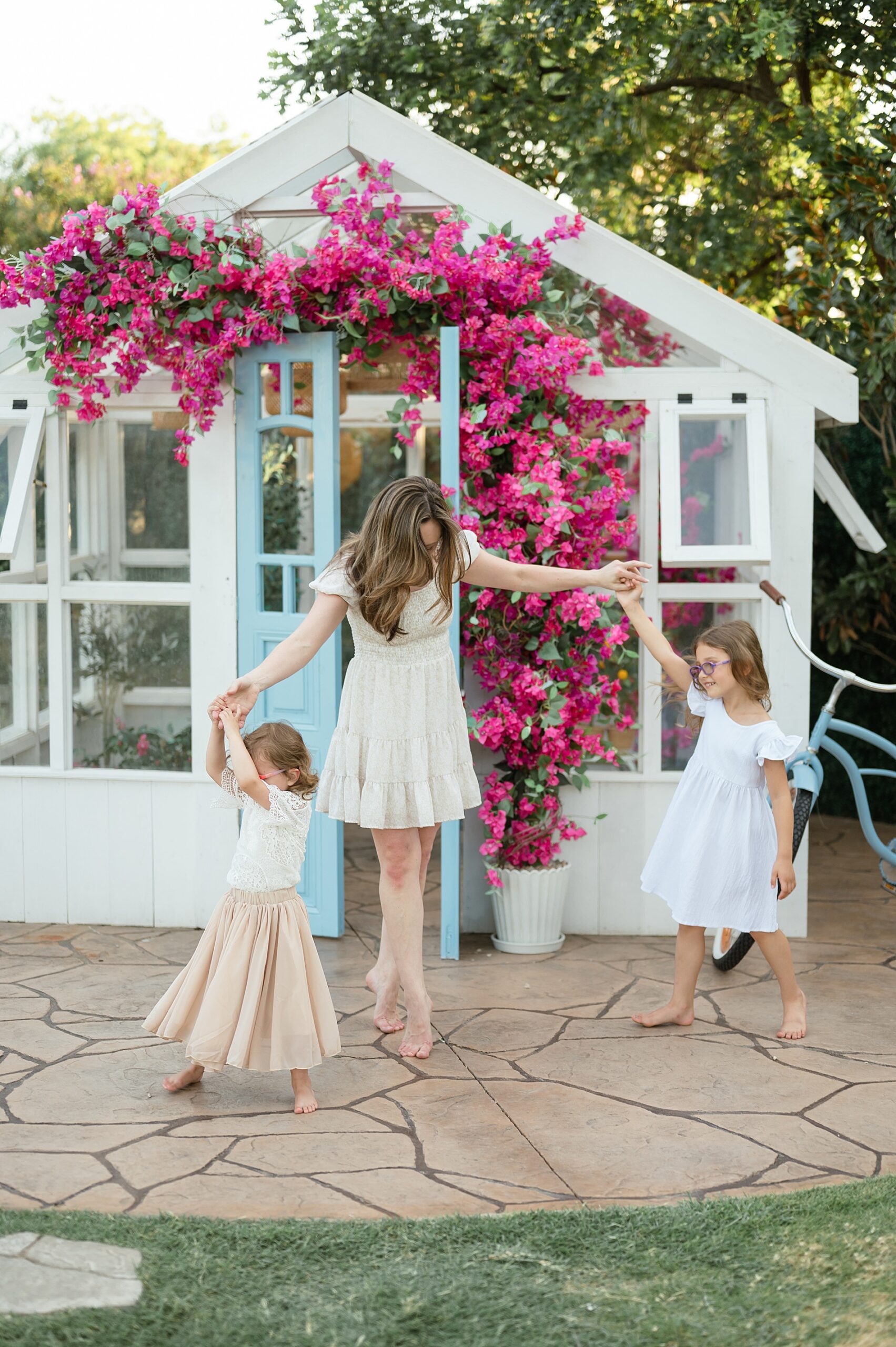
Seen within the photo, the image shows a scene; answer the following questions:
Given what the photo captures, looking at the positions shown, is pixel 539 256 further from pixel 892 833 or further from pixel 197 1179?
pixel 892 833

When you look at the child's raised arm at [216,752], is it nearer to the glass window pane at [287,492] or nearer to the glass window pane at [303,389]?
the glass window pane at [287,492]

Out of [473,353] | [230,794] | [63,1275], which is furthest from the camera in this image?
[473,353]

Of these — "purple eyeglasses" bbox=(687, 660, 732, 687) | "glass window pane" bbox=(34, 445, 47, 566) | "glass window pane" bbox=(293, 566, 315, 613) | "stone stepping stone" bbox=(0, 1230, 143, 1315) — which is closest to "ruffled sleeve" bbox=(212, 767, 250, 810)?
"glass window pane" bbox=(293, 566, 315, 613)

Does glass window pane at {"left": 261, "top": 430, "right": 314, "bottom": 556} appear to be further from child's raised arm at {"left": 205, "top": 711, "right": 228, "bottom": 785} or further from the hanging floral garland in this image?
child's raised arm at {"left": 205, "top": 711, "right": 228, "bottom": 785}

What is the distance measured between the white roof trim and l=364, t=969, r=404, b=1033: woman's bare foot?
270 cm

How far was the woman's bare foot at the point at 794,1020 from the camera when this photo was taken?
164 inches

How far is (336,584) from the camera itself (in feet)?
12.1

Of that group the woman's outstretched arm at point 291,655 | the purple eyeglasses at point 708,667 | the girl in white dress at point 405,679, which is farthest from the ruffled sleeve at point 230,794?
the purple eyeglasses at point 708,667

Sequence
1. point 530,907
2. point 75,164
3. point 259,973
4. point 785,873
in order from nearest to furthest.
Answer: point 259,973 → point 785,873 → point 530,907 → point 75,164

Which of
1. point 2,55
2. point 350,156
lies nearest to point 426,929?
point 350,156

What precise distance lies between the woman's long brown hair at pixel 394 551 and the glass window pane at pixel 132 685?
1.84m

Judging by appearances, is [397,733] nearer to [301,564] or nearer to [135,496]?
[301,564]

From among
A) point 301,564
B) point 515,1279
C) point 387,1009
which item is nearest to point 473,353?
point 301,564

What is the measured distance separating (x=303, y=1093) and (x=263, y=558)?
2.31 m
